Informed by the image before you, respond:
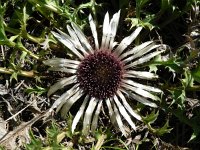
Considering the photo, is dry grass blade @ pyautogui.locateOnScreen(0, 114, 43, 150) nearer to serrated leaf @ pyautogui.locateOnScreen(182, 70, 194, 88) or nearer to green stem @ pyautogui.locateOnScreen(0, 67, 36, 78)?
green stem @ pyautogui.locateOnScreen(0, 67, 36, 78)

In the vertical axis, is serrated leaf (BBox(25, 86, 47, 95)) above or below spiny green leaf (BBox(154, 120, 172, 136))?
above

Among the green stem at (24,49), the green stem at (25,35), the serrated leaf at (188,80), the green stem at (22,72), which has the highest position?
the green stem at (25,35)

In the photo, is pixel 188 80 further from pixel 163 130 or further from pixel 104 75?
pixel 104 75

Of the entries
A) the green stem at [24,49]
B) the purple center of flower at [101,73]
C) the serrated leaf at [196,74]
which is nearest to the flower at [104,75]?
the purple center of flower at [101,73]

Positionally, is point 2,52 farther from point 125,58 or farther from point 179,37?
point 179,37

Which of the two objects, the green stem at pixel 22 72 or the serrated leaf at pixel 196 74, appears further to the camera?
the green stem at pixel 22 72

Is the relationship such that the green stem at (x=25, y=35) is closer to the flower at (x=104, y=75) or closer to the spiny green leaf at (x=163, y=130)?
the flower at (x=104, y=75)

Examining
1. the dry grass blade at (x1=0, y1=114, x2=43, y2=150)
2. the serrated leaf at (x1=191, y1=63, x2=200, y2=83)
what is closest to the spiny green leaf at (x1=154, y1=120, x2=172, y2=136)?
the serrated leaf at (x1=191, y1=63, x2=200, y2=83)
